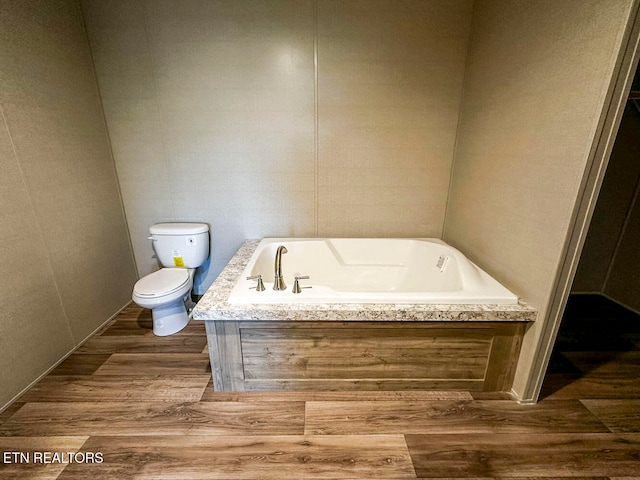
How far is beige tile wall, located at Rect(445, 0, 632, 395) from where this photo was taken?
1085mm

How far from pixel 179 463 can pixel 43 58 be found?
231 centimetres

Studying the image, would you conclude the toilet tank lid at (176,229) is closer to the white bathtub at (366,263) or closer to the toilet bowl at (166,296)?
the toilet bowl at (166,296)

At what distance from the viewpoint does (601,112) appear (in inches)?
40.6

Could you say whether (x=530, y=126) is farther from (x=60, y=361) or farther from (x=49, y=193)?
(x=60, y=361)

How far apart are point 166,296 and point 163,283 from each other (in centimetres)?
13

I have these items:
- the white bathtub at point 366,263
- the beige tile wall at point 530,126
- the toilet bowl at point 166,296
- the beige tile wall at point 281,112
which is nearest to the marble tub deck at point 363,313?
the beige tile wall at point 530,126

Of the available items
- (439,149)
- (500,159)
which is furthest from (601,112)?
(439,149)

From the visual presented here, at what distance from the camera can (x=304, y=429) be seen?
1.28m

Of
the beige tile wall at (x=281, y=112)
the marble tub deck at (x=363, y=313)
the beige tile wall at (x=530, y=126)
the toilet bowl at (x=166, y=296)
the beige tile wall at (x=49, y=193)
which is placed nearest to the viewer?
the beige tile wall at (x=530, y=126)

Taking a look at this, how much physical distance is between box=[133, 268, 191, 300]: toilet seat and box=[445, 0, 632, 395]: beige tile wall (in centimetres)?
207

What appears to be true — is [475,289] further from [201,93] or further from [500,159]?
[201,93]

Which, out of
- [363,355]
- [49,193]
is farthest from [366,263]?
[49,193]

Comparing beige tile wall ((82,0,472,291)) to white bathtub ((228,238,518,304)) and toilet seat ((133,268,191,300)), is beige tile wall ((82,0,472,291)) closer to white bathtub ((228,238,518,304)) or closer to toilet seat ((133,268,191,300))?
white bathtub ((228,238,518,304))

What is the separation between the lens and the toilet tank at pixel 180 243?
6.79 feet
